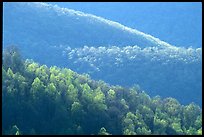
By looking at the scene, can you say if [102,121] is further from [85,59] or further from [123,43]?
A: [123,43]

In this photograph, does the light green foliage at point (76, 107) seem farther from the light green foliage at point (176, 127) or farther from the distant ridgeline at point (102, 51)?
the distant ridgeline at point (102, 51)

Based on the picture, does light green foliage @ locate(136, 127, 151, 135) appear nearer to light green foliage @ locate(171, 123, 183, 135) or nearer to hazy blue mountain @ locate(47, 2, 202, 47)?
light green foliage @ locate(171, 123, 183, 135)

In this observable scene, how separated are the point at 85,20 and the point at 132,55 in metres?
28.6

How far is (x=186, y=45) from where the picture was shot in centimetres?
17100

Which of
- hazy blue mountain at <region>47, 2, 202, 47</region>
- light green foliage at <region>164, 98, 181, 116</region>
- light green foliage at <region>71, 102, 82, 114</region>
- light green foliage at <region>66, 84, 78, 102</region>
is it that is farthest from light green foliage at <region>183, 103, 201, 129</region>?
hazy blue mountain at <region>47, 2, 202, 47</region>

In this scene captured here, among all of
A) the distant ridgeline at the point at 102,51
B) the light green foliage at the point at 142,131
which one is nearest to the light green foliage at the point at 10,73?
the light green foliage at the point at 142,131

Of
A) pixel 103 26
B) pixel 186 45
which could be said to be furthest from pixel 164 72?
pixel 186 45

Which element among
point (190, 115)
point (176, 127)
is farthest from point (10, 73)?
point (190, 115)

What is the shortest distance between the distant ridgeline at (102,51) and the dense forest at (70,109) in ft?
187

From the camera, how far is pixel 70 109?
29.9m

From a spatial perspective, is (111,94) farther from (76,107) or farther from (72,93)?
(76,107)

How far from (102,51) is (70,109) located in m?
75.8

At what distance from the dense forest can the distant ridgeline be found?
5708cm

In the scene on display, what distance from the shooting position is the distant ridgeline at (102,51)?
94312mm
